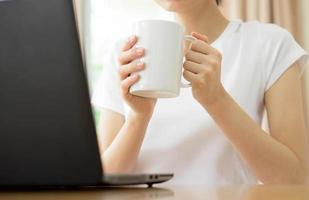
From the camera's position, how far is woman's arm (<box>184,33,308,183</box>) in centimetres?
83

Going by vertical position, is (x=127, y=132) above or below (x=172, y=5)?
Answer: below

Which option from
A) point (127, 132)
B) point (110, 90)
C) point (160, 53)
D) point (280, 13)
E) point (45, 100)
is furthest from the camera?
point (280, 13)

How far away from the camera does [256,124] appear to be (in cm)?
98

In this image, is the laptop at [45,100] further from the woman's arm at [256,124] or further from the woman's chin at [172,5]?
the woman's chin at [172,5]

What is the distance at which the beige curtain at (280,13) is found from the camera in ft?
6.73

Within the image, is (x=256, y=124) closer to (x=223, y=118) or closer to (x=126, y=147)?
(x=223, y=118)

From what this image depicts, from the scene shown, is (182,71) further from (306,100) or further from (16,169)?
(306,100)

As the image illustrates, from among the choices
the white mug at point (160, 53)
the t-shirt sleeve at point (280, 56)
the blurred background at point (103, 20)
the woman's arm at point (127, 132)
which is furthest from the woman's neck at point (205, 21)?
the blurred background at point (103, 20)

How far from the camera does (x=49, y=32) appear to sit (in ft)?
1.62

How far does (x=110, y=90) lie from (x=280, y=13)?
1.15 meters

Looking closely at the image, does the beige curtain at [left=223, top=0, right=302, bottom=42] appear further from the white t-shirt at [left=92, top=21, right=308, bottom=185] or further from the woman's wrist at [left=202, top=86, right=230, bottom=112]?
the woman's wrist at [left=202, top=86, right=230, bottom=112]

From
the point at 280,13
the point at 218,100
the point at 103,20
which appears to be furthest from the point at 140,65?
the point at 103,20

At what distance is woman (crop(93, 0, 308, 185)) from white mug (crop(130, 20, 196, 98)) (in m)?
0.09

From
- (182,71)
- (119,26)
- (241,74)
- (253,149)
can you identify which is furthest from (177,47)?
(119,26)
